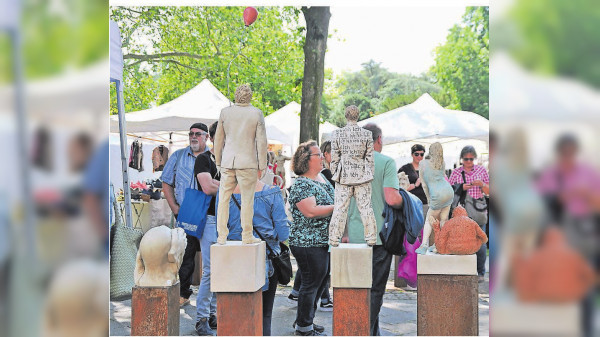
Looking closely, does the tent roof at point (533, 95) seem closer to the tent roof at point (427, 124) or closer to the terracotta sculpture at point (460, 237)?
the terracotta sculpture at point (460, 237)

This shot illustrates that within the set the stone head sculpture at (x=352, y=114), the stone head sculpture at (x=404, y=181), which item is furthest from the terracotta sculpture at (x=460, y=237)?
the stone head sculpture at (x=404, y=181)

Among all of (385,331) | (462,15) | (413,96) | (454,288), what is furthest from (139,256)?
(413,96)

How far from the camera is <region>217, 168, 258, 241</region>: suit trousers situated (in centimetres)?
441

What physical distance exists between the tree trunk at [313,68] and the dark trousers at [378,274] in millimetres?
3896

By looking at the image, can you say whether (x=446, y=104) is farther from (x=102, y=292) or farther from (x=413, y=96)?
(x=102, y=292)

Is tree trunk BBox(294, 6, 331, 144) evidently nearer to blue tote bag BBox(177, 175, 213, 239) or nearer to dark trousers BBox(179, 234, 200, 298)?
dark trousers BBox(179, 234, 200, 298)

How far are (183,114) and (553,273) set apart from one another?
858cm

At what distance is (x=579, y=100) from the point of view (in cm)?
246

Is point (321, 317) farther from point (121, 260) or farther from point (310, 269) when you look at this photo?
point (121, 260)

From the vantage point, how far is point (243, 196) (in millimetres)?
4434

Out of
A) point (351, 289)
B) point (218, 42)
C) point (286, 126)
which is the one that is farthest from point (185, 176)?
point (218, 42)

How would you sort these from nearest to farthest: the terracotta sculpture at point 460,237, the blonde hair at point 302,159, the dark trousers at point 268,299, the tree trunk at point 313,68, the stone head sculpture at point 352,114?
the terracotta sculpture at point 460,237, the stone head sculpture at point 352,114, the dark trousers at point 268,299, the blonde hair at point 302,159, the tree trunk at point 313,68

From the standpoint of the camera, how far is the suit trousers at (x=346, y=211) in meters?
4.69

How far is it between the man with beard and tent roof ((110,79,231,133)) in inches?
155
